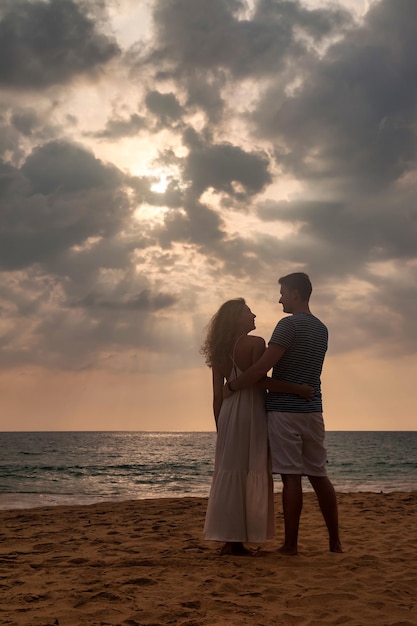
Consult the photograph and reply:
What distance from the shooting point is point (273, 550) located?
5309mm

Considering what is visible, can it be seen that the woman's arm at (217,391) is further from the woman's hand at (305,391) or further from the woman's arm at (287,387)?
the woman's hand at (305,391)

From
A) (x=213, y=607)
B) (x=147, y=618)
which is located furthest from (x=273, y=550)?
(x=147, y=618)

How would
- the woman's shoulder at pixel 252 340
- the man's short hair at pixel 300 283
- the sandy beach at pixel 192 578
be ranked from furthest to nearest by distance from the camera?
the man's short hair at pixel 300 283 < the woman's shoulder at pixel 252 340 < the sandy beach at pixel 192 578

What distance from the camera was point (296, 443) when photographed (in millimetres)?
5031

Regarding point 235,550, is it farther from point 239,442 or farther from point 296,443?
point 296,443

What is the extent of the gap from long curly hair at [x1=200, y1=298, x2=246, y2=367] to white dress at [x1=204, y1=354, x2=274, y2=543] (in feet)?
0.58

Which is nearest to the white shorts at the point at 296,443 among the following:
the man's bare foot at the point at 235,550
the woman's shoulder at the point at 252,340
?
the woman's shoulder at the point at 252,340

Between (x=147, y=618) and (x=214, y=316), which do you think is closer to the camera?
(x=147, y=618)

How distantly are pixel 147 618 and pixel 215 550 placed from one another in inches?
82.3

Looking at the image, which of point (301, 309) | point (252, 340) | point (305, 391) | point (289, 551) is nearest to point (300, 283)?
point (301, 309)

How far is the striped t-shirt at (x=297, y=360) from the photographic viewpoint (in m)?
5.12

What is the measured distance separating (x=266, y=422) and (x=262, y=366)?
57 centimetres

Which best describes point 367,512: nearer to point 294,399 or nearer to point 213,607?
point 294,399

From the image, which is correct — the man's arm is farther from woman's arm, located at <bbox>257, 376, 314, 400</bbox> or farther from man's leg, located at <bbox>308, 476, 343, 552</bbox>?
man's leg, located at <bbox>308, 476, 343, 552</bbox>
